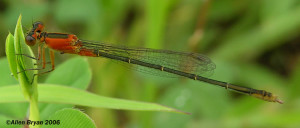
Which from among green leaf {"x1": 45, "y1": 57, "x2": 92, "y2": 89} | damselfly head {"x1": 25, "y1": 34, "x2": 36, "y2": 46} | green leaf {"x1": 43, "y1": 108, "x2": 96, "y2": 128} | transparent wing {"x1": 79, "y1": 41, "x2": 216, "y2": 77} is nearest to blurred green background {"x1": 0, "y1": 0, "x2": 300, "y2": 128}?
transparent wing {"x1": 79, "y1": 41, "x2": 216, "y2": 77}

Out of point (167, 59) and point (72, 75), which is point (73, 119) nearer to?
point (72, 75)

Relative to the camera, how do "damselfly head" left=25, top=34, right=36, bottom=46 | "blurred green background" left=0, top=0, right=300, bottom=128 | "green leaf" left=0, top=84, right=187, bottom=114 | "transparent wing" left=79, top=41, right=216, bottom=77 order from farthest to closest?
"blurred green background" left=0, top=0, right=300, bottom=128, "transparent wing" left=79, top=41, right=216, bottom=77, "damselfly head" left=25, top=34, right=36, bottom=46, "green leaf" left=0, top=84, right=187, bottom=114

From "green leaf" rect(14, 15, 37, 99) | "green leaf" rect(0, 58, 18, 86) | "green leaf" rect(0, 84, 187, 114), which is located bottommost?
"green leaf" rect(0, 84, 187, 114)

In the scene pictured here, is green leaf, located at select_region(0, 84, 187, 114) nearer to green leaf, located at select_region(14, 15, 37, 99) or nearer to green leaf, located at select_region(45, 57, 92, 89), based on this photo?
green leaf, located at select_region(45, 57, 92, 89)

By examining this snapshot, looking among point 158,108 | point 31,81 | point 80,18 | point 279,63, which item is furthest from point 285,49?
point 31,81

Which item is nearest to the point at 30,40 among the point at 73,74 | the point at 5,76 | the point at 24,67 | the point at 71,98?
the point at 5,76

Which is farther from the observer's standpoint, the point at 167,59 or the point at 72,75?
the point at 167,59

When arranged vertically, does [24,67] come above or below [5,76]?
above
